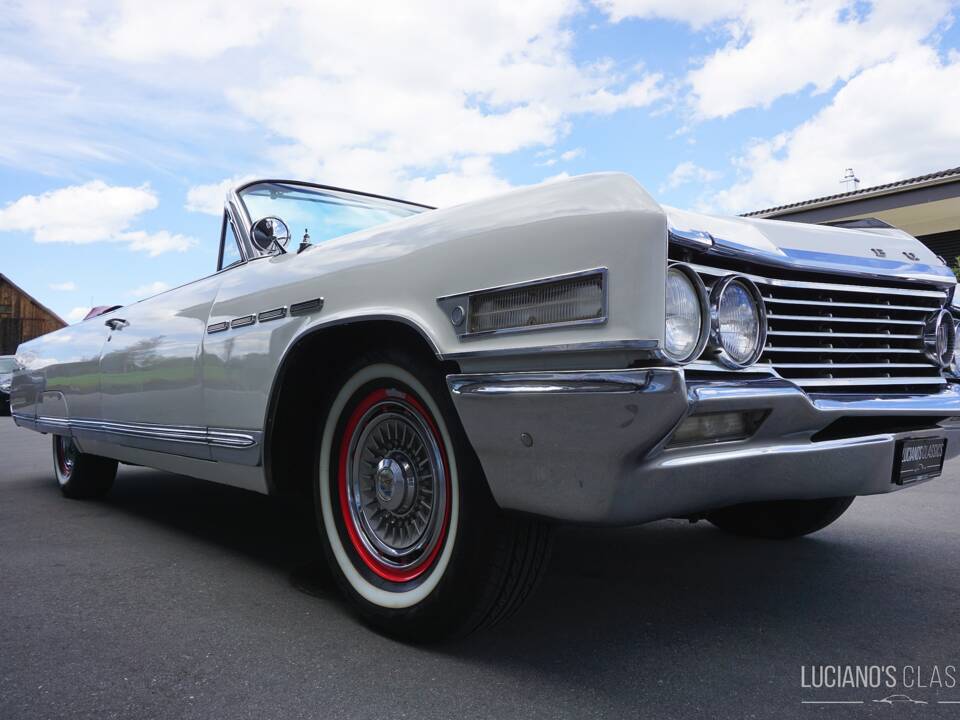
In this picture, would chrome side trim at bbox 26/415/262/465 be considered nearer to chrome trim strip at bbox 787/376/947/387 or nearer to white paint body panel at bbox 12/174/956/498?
white paint body panel at bbox 12/174/956/498

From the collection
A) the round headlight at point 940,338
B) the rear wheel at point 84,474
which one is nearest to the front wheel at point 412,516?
the round headlight at point 940,338

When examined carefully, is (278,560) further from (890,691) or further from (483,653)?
(890,691)

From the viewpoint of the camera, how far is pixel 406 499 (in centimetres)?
253

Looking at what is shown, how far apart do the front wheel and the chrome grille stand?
2.75 ft

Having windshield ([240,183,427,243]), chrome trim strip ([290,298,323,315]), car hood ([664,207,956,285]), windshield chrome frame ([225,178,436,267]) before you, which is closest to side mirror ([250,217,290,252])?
windshield chrome frame ([225,178,436,267])

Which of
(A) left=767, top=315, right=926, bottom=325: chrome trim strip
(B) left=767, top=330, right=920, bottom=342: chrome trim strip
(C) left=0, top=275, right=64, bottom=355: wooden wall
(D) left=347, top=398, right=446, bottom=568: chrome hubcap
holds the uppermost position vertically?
(C) left=0, top=275, right=64, bottom=355: wooden wall

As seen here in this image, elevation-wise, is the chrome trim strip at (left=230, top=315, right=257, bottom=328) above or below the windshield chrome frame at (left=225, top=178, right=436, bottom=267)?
below

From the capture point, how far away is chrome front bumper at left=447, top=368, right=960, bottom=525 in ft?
6.12

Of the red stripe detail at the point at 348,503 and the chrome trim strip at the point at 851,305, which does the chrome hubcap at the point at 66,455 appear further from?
the chrome trim strip at the point at 851,305

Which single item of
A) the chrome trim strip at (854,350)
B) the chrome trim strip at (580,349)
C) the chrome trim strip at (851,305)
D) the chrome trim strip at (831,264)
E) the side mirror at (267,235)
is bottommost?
the chrome trim strip at (580,349)

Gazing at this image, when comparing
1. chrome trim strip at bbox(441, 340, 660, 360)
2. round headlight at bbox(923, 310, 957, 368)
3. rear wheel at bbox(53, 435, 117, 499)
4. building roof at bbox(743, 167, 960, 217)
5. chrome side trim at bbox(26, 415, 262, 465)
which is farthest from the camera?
building roof at bbox(743, 167, 960, 217)

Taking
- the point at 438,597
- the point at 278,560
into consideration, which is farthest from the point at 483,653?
the point at 278,560

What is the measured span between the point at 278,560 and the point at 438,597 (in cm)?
147

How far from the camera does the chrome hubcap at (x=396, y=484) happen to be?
2.45 m
